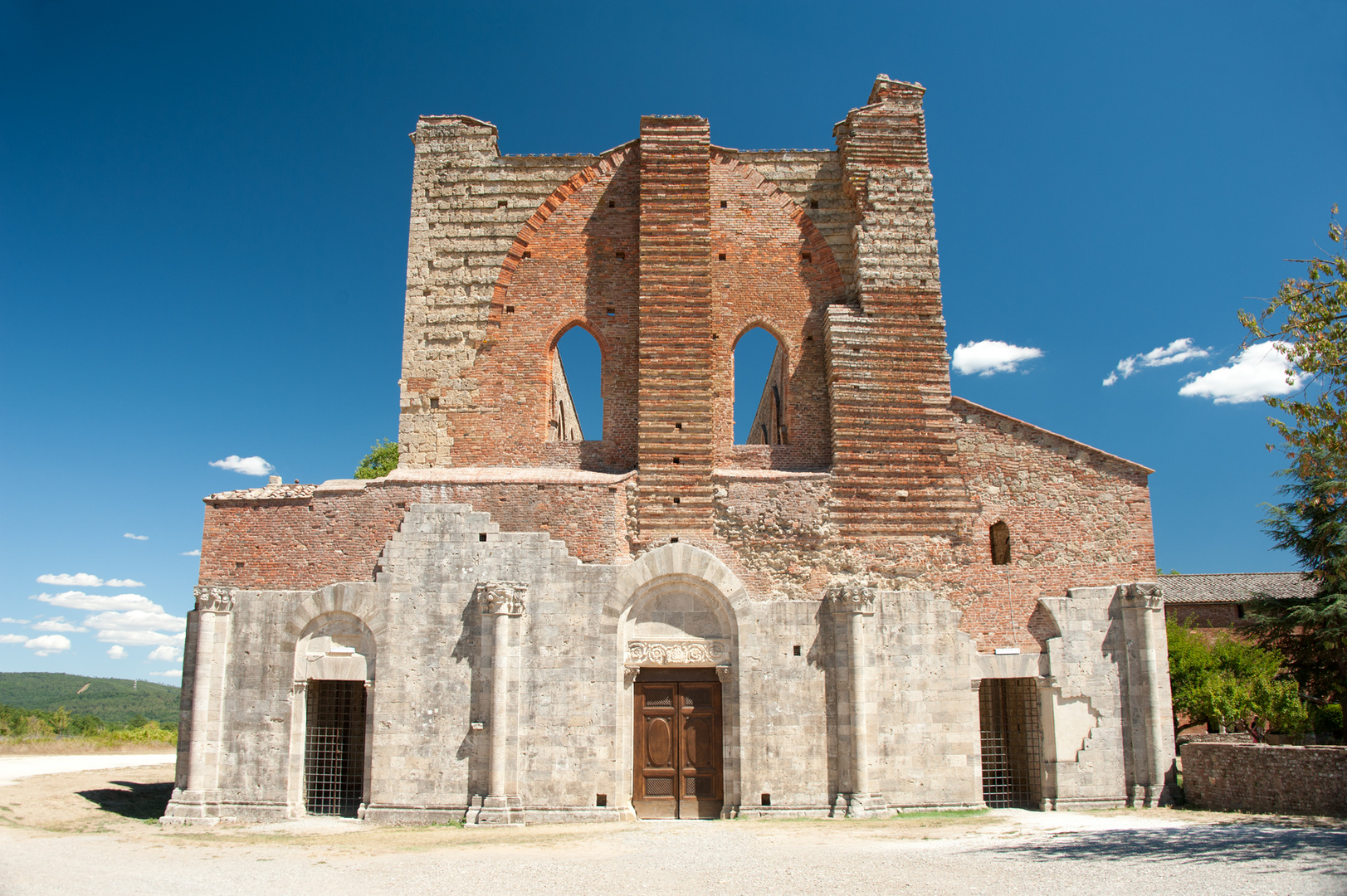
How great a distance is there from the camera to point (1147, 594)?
1390 cm

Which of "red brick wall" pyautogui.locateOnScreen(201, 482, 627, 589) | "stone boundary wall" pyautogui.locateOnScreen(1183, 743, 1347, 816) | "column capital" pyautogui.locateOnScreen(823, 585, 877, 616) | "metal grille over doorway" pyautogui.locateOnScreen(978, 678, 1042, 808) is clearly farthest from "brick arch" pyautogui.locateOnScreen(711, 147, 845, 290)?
"stone boundary wall" pyautogui.locateOnScreen(1183, 743, 1347, 816)

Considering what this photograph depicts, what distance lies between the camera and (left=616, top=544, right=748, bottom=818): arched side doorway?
13344 millimetres

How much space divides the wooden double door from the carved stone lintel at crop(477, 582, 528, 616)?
229 centimetres

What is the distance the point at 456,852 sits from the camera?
408 inches

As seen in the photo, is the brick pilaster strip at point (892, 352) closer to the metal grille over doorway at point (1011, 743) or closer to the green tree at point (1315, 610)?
the metal grille over doorway at point (1011, 743)

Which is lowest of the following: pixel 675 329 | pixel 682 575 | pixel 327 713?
pixel 327 713

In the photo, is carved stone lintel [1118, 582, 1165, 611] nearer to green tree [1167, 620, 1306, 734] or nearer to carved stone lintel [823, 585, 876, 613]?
carved stone lintel [823, 585, 876, 613]

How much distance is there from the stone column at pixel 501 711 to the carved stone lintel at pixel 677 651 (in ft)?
6.21

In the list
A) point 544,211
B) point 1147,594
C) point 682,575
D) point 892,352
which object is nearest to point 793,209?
point 892,352

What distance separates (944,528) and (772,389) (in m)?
7.73

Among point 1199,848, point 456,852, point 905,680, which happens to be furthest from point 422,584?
point 1199,848

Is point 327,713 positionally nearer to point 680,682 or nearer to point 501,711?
point 501,711

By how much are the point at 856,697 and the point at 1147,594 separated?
511 cm

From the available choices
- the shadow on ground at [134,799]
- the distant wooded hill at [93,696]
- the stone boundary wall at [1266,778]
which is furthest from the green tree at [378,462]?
the distant wooded hill at [93,696]
